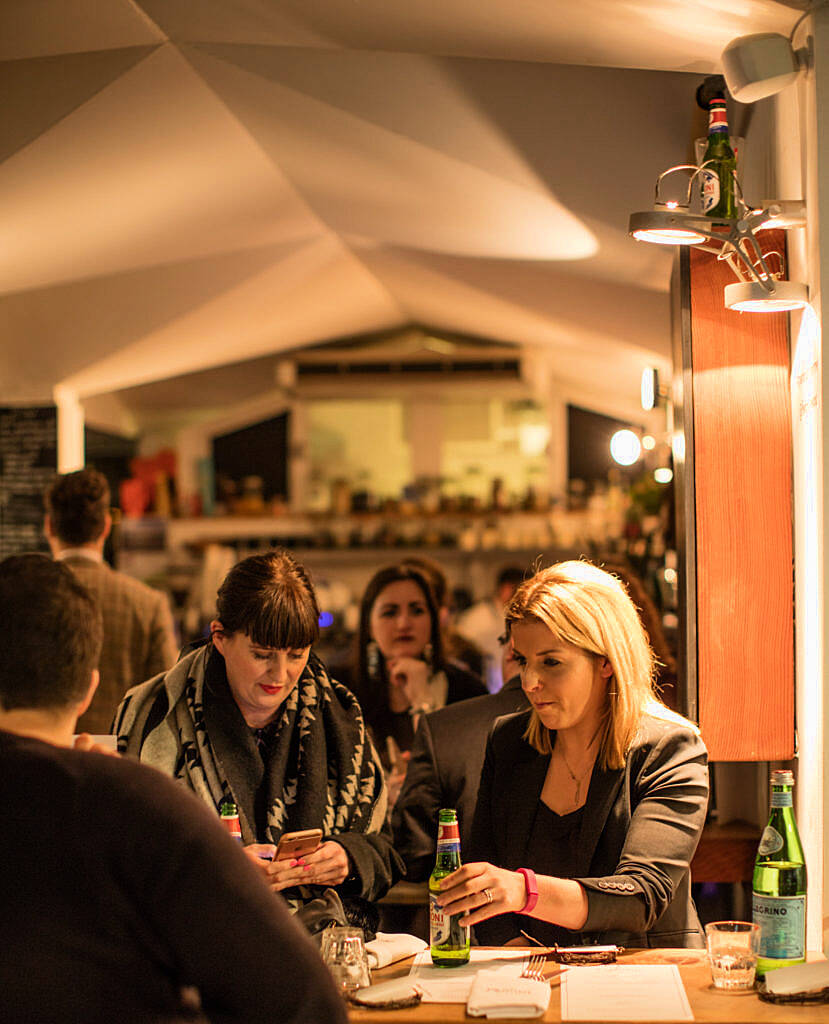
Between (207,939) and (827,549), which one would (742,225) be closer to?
(827,549)

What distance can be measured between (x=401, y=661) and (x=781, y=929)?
88.3 inches

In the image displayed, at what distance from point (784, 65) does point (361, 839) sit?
1.91 metres

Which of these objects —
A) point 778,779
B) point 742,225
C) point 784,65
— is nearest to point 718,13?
point 784,65

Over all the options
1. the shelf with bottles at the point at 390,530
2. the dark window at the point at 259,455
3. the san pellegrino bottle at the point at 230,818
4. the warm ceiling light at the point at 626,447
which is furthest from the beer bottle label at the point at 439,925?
the dark window at the point at 259,455

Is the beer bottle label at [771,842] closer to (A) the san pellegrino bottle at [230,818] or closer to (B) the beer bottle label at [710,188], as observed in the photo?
(A) the san pellegrino bottle at [230,818]

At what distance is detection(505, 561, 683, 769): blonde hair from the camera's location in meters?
2.53

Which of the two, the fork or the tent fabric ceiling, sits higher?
the tent fabric ceiling

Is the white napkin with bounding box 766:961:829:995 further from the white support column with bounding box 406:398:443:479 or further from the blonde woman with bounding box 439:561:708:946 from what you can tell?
the white support column with bounding box 406:398:443:479

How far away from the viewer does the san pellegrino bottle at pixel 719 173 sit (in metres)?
2.81

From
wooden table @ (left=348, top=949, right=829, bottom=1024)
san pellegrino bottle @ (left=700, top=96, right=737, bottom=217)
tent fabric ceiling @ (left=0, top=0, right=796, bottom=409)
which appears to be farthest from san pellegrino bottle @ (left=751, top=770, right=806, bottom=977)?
tent fabric ceiling @ (left=0, top=0, right=796, bottom=409)

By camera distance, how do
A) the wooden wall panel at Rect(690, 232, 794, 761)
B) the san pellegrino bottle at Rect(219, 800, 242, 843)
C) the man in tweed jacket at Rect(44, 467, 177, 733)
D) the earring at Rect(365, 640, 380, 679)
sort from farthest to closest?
the earring at Rect(365, 640, 380, 679), the man in tweed jacket at Rect(44, 467, 177, 733), the wooden wall panel at Rect(690, 232, 794, 761), the san pellegrino bottle at Rect(219, 800, 242, 843)

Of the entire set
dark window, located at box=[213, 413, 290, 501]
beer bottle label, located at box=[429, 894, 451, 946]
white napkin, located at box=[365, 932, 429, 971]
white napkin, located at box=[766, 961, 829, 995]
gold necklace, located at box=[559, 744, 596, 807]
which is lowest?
white napkin, located at box=[365, 932, 429, 971]

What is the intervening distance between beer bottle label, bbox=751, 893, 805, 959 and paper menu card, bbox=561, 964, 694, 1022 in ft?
0.57

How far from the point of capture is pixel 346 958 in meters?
2.14
